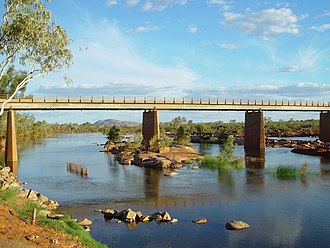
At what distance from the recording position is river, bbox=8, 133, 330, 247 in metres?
18.3

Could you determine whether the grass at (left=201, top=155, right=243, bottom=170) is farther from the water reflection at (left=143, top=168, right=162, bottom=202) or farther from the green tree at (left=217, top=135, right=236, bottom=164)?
the water reflection at (left=143, top=168, right=162, bottom=202)

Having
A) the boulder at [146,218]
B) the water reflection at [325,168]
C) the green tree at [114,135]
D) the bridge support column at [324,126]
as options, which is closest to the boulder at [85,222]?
the boulder at [146,218]

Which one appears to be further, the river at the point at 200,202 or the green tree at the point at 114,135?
the green tree at the point at 114,135

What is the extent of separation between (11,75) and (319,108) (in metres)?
58.6

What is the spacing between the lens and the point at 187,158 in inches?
2019

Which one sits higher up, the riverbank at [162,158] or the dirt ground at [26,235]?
the dirt ground at [26,235]

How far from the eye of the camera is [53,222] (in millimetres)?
16484

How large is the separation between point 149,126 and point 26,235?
47.5m

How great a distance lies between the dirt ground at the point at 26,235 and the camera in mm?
12688

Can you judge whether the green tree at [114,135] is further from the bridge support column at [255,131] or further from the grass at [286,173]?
the grass at [286,173]

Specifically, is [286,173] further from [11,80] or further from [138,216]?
[11,80]

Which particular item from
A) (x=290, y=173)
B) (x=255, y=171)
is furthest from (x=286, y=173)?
(x=255, y=171)

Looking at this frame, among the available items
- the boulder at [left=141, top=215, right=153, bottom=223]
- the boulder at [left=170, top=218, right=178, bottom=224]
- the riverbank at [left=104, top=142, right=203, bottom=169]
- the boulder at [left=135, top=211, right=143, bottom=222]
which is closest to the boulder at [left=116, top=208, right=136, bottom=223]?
the boulder at [left=135, top=211, right=143, bottom=222]

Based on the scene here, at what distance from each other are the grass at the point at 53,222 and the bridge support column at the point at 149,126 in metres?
39.2
